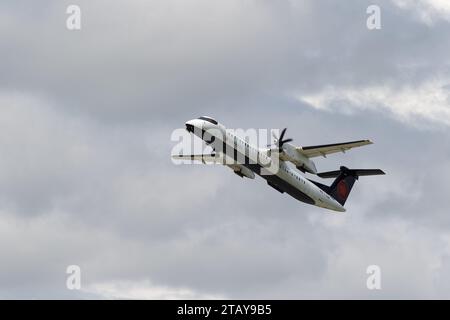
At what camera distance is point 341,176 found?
9875 centimetres

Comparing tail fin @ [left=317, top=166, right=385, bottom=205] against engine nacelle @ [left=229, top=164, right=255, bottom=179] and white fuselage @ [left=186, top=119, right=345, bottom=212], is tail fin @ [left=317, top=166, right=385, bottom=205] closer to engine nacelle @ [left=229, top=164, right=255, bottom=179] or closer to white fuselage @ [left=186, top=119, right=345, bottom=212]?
white fuselage @ [left=186, top=119, right=345, bottom=212]

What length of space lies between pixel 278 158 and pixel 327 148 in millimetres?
4697

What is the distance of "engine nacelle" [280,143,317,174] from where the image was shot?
3371 inches

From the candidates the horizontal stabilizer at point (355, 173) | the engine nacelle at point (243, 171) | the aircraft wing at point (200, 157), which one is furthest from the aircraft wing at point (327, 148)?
the aircraft wing at point (200, 157)

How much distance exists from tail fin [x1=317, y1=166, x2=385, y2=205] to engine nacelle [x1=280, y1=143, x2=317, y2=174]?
6584mm

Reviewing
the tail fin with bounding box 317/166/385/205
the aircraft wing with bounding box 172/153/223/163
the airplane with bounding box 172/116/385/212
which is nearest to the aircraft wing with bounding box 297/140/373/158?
the airplane with bounding box 172/116/385/212

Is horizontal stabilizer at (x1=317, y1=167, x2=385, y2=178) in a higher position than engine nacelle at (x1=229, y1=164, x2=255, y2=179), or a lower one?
higher

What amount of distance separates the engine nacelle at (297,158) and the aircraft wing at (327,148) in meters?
0.43

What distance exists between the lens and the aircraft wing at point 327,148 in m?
83.3

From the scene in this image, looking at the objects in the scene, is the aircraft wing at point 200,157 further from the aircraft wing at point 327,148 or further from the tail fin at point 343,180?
the tail fin at point 343,180

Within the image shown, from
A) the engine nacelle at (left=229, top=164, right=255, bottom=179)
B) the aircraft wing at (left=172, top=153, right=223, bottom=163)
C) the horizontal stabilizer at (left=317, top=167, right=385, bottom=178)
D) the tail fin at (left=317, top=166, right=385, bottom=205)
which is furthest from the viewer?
the tail fin at (left=317, top=166, right=385, bottom=205)

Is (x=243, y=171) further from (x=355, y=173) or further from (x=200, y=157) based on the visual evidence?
(x=355, y=173)
